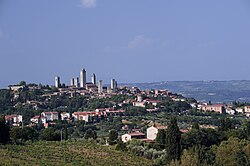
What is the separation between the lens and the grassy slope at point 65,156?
20.0 meters

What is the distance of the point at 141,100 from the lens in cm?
7050

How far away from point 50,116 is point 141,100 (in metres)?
18.4

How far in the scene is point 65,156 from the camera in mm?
22203

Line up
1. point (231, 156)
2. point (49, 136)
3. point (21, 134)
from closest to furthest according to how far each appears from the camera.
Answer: point (231, 156)
point (21, 134)
point (49, 136)

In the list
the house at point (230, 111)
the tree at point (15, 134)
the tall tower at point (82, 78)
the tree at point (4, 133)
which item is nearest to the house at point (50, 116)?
the house at point (230, 111)

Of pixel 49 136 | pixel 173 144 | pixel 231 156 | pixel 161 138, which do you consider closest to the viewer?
pixel 231 156

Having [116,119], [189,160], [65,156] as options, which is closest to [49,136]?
[65,156]

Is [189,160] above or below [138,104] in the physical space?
above

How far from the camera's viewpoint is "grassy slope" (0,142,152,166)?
20.0 metres

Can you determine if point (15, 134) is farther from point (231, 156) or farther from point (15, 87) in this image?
point (15, 87)

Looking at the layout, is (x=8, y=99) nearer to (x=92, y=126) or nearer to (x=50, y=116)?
(x=50, y=116)

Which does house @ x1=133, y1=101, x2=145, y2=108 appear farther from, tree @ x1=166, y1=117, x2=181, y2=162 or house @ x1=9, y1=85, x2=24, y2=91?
tree @ x1=166, y1=117, x2=181, y2=162

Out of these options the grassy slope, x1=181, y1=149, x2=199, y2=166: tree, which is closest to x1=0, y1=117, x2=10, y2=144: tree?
the grassy slope

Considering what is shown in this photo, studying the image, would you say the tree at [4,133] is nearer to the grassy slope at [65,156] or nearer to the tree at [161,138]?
the grassy slope at [65,156]
